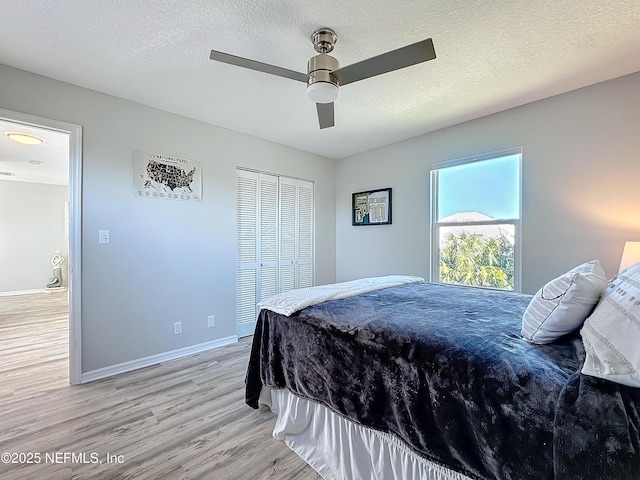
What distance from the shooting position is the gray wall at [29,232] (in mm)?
6055

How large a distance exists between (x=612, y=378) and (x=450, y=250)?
2647 mm

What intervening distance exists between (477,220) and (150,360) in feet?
12.0

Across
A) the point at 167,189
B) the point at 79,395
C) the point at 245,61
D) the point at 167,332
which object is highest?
the point at 245,61

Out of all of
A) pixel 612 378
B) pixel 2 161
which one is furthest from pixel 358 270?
pixel 2 161

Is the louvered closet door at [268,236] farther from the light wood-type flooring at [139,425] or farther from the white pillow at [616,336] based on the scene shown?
the white pillow at [616,336]

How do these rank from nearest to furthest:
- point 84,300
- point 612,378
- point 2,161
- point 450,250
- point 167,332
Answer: point 612,378, point 84,300, point 167,332, point 450,250, point 2,161

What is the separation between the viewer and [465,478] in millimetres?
1044

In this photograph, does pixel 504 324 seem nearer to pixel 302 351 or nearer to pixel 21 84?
pixel 302 351

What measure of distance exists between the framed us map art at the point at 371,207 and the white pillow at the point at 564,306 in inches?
107

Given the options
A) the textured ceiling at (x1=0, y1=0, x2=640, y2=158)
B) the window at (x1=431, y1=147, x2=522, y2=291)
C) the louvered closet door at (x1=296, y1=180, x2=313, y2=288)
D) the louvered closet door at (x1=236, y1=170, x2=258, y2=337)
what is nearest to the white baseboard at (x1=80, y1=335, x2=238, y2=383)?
the louvered closet door at (x1=236, y1=170, x2=258, y2=337)

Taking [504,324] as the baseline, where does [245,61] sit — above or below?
above

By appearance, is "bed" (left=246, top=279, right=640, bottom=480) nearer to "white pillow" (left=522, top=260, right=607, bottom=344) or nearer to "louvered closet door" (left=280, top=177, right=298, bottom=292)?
"white pillow" (left=522, top=260, right=607, bottom=344)

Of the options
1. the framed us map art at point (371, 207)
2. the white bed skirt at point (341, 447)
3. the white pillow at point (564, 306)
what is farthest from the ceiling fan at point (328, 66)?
the framed us map art at point (371, 207)

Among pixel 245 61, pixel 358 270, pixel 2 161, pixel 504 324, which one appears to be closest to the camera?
pixel 504 324
